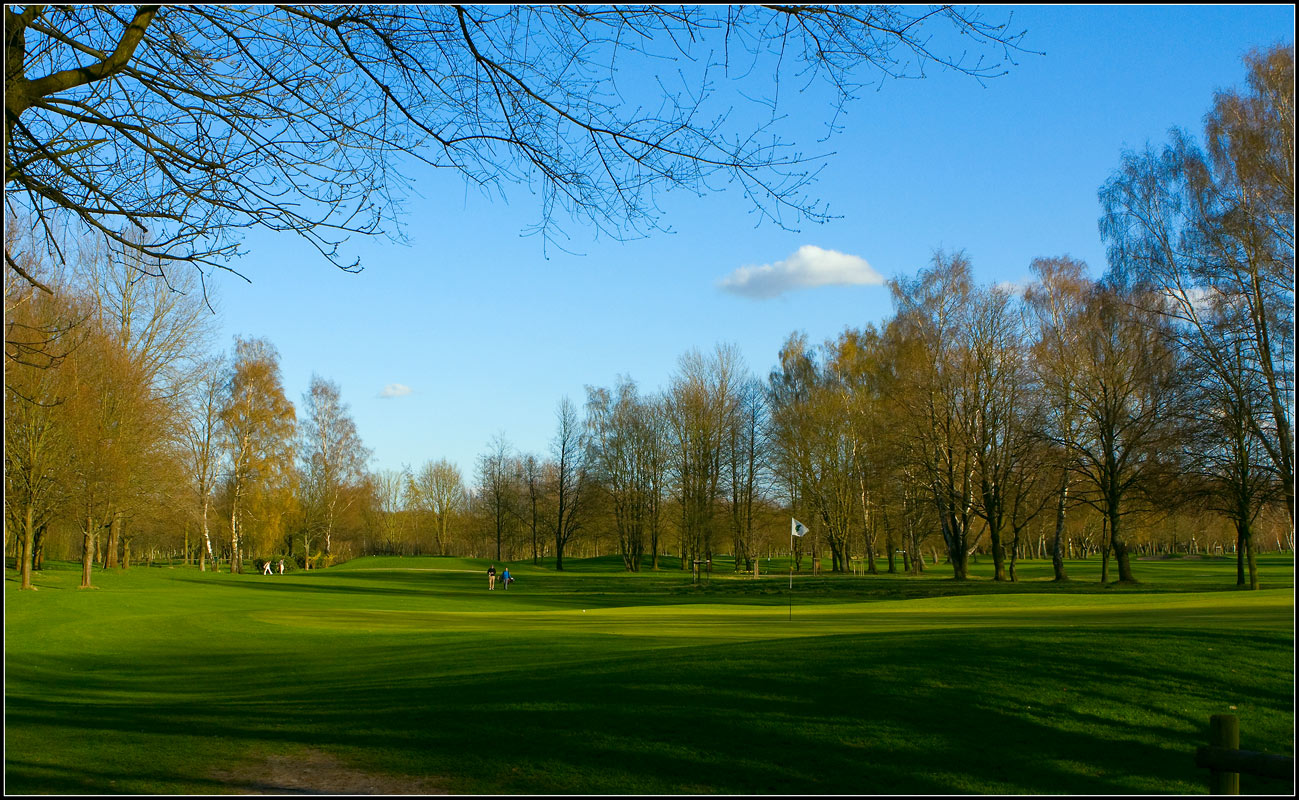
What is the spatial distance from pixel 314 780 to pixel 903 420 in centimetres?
3656

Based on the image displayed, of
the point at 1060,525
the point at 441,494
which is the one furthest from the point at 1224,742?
the point at 441,494

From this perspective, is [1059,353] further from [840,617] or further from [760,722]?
[760,722]

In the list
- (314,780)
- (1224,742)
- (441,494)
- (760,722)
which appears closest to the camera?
(1224,742)

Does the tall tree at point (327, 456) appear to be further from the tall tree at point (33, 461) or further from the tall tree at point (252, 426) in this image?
the tall tree at point (33, 461)

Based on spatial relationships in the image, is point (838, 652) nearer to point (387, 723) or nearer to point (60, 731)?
point (387, 723)

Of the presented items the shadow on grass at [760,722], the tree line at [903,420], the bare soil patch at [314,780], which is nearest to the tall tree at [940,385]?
the tree line at [903,420]

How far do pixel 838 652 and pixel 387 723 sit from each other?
5.52 m

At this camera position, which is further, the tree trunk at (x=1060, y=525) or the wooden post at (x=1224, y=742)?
the tree trunk at (x=1060, y=525)

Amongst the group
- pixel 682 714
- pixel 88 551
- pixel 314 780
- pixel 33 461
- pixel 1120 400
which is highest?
pixel 1120 400

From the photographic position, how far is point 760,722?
8523 mm

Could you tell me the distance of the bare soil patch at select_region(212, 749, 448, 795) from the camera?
7.04 m

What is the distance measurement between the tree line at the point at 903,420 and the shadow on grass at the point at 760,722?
16.1ft

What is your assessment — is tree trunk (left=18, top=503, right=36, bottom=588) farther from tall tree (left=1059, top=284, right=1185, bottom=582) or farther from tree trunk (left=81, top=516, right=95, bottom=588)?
tall tree (left=1059, top=284, right=1185, bottom=582)

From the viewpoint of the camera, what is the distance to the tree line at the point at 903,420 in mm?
29125
